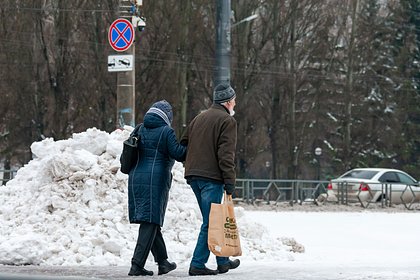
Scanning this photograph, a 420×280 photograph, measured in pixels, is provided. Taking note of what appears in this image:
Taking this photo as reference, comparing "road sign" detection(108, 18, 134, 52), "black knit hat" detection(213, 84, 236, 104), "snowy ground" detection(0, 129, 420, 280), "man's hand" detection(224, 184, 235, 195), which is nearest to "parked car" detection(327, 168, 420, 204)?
"road sign" detection(108, 18, 134, 52)

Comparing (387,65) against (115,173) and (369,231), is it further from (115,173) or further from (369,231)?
(115,173)

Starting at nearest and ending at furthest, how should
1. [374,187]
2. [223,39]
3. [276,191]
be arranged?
[223,39] < [374,187] < [276,191]

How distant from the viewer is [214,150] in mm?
9680

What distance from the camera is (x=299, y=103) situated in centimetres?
4931

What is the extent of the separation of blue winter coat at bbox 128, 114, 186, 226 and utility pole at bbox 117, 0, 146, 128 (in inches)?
270

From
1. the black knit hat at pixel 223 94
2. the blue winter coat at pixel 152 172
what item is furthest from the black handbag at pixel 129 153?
the black knit hat at pixel 223 94

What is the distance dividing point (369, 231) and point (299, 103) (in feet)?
97.7

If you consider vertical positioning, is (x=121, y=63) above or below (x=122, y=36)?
below

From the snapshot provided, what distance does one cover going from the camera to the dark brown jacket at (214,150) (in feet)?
31.4

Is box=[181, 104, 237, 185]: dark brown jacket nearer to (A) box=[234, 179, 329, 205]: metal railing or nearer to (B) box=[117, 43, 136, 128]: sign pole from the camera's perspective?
(B) box=[117, 43, 136, 128]: sign pole

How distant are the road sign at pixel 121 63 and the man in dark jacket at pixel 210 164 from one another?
687 centimetres

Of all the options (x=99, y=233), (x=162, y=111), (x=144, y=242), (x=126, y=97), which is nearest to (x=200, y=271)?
(x=144, y=242)

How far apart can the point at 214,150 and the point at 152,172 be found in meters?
0.64

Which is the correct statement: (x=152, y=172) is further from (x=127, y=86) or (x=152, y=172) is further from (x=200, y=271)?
(x=127, y=86)
